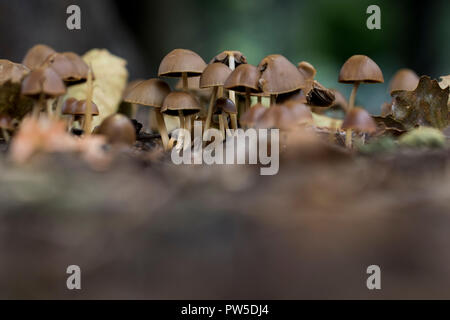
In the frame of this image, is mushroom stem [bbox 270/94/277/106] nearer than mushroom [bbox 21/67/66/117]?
No

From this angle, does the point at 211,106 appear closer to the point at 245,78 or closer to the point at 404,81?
the point at 245,78

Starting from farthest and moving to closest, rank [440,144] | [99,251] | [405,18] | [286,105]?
[405,18] < [286,105] < [440,144] < [99,251]

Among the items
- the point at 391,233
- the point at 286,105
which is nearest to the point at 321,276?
the point at 391,233

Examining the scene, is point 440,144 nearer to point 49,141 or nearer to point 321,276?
point 321,276

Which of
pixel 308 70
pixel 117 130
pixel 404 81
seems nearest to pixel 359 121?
pixel 308 70

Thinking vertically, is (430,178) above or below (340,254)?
above

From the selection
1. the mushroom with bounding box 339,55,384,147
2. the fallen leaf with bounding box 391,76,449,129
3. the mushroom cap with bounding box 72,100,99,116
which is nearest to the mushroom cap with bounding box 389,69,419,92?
the fallen leaf with bounding box 391,76,449,129

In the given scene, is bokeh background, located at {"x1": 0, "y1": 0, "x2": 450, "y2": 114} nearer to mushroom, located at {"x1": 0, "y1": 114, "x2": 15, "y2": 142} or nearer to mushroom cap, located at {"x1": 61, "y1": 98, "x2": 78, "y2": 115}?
mushroom cap, located at {"x1": 61, "y1": 98, "x2": 78, "y2": 115}
